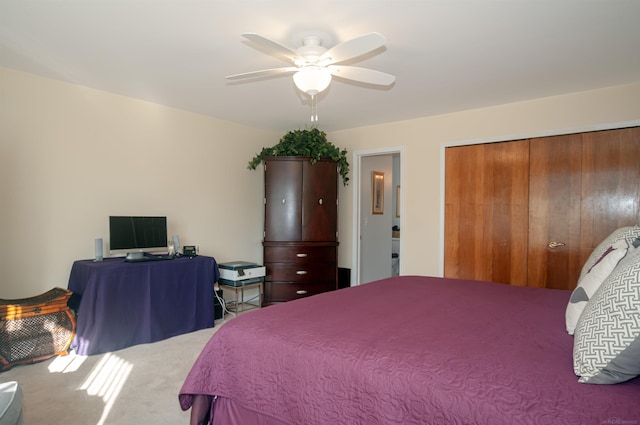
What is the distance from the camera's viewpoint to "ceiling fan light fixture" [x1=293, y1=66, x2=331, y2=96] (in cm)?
237

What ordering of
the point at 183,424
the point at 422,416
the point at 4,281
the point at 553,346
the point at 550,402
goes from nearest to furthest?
the point at 550,402
the point at 422,416
the point at 553,346
the point at 183,424
the point at 4,281

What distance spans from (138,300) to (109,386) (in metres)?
0.92

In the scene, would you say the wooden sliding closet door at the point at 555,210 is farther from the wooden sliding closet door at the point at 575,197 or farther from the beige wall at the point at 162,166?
the beige wall at the point at 162,166

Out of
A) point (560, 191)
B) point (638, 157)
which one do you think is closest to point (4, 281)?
point (560, 191)

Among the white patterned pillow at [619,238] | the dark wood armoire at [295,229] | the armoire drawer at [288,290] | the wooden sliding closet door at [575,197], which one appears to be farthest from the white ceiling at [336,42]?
the armoire drawer at [288,290]

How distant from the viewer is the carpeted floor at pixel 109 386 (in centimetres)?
207

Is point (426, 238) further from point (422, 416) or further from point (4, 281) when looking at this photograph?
point (4, 281)

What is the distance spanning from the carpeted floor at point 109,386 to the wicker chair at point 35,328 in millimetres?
84

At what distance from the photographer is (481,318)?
167cm

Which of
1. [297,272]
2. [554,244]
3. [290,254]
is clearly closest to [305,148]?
[290,254]

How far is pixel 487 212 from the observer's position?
3951 millimetres

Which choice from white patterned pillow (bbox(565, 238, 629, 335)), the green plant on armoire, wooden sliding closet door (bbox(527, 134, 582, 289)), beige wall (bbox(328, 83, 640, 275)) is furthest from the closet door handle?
the green plant on armoire

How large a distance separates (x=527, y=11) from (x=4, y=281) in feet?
13.8

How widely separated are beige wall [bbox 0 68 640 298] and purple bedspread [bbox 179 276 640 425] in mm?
2414
